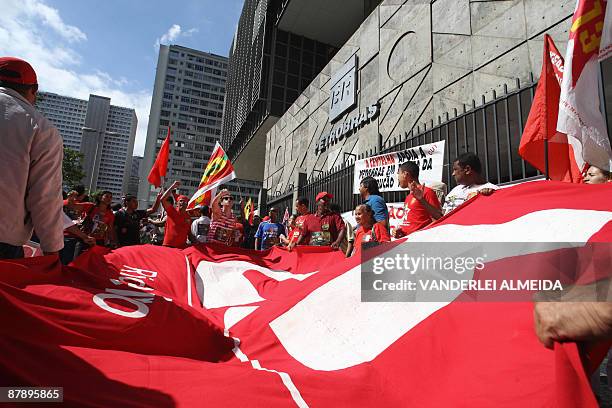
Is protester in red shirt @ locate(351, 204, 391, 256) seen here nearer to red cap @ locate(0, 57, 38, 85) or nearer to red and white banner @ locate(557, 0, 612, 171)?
red and white banner @ locate(557, 0, 612, 171)

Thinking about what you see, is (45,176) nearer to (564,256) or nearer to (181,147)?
(564,256)

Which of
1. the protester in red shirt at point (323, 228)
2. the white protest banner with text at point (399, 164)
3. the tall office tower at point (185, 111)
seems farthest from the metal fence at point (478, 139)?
the tall office tower at point (185, 111)

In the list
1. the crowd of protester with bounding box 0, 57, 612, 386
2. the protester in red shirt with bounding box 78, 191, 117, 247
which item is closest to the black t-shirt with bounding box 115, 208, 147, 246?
the protester in red shirt with bounding box 78, 191, 117, 247

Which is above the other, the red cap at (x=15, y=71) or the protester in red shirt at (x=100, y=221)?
the red cap at (x=15, y=71)

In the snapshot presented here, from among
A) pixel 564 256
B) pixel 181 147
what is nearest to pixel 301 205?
pixel 564 256

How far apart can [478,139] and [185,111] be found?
107 metres

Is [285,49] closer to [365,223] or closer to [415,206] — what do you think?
[365,223]

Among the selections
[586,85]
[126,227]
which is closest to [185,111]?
[126,227]

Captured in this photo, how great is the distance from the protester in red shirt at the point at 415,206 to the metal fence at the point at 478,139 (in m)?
1.77

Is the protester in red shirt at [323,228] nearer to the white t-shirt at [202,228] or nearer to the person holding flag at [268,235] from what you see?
the white t-shirt at [202,228]

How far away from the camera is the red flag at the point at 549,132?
3.16 meters

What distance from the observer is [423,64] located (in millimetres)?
9219

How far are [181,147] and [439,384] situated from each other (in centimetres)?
10605

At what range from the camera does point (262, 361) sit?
75.4 inches
